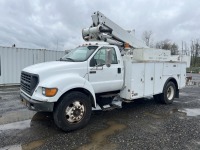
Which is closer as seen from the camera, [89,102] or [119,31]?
[89,102]

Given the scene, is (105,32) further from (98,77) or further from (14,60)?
(14,60)

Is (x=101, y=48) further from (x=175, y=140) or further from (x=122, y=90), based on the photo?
(x=175, y=140)

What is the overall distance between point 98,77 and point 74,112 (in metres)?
1.23

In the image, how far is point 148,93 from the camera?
6.89 meters

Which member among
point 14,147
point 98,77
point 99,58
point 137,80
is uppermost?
point 99,58

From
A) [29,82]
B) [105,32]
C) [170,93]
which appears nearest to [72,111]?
[29,82]

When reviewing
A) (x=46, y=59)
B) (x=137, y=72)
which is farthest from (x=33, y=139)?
(x=46, y=59)

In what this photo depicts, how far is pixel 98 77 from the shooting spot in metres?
5.58

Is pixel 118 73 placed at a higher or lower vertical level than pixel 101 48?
lower

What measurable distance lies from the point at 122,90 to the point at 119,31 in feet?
7.31

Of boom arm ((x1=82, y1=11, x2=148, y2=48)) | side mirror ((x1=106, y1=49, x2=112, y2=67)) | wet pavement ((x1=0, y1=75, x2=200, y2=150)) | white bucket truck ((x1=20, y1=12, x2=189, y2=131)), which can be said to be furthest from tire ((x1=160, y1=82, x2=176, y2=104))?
side mirror ((x1=106, y1=49, x2=112, y2=67))

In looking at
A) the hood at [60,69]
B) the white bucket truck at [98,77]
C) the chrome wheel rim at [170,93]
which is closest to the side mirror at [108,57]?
the white bucket truck at [98,77]

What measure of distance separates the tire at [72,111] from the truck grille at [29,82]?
750 mm

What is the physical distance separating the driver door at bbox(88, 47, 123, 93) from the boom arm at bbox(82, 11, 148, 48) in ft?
3.00
